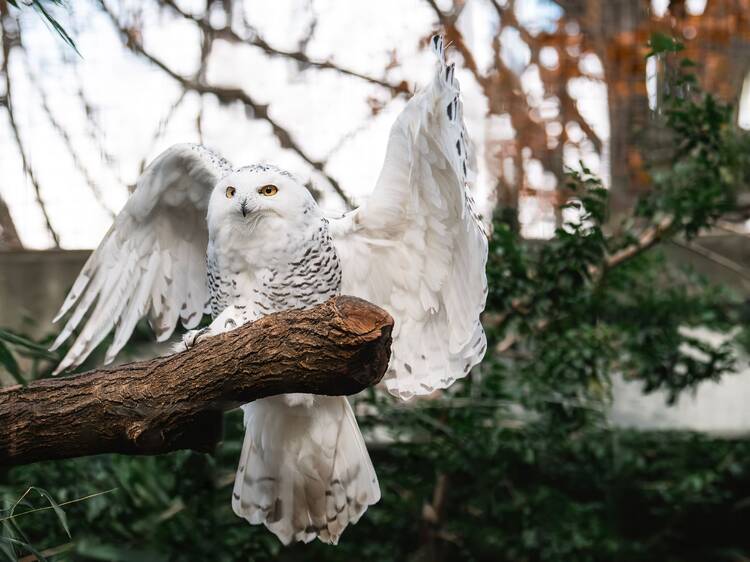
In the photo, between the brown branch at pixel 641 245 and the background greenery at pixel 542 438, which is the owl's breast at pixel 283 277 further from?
the brown branch at pixel 641 245

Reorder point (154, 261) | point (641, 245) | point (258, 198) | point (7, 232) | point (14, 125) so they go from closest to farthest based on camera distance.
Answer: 1. point (258, 198)
2. point (154, 261)
3. point (641, 245)
4. point (14, 125)
5. point (7, 232)

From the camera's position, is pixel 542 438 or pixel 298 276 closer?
pixel 298 276

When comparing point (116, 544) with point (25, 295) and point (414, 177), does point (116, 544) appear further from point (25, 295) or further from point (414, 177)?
Answer: point (414, 177)

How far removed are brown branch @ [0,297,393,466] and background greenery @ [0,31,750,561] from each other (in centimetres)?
99

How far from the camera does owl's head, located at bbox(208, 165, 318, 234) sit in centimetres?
205

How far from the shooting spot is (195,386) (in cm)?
173

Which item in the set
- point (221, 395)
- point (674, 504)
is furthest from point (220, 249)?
point (674, 504)

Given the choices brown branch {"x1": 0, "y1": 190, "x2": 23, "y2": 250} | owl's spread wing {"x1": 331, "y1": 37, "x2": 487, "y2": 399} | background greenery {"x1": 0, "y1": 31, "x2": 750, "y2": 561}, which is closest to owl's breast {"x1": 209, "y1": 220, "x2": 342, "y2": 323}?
owl's spread wing {"x1": 331, "y1": 37, "x2": 487, "y2": 399}

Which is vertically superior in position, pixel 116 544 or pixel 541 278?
pixel 541 278

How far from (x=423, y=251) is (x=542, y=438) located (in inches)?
61.4

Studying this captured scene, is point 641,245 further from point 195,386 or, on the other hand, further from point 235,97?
point 195,386

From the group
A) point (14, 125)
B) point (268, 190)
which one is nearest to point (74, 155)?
point (14, 125)

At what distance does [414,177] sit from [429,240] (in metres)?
0.23

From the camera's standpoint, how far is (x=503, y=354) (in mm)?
3582
